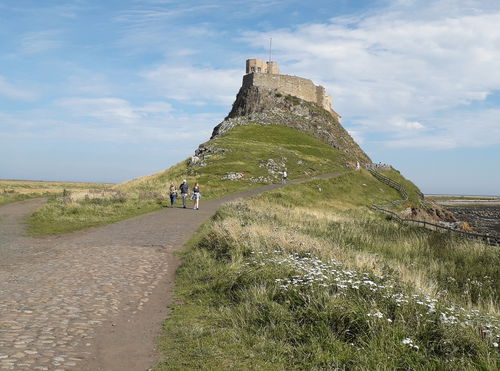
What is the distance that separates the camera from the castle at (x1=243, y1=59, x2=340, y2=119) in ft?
267

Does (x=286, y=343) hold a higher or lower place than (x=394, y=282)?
lower

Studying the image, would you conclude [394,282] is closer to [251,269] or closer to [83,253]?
[251,269]

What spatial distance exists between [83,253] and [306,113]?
2807 inches

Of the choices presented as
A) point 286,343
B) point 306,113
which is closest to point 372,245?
point 286,343

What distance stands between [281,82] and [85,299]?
76908mm

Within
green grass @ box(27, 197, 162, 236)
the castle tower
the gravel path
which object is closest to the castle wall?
the castle tower

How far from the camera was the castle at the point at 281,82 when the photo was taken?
267 feet

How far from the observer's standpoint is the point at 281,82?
8212 centimetres

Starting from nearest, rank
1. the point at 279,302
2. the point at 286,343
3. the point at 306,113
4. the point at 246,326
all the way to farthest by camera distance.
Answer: the point at 286,343 → the point at 246,326 → the point at 279,302 → the point at 306,113

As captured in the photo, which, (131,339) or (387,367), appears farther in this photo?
(131,339)

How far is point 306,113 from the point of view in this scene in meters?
81.9

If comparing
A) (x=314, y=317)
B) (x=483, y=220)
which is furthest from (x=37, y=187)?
(x=314, y=317)

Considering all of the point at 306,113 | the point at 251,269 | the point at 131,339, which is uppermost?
the point at 306,113

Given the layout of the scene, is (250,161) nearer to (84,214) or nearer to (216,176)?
(216,176)
